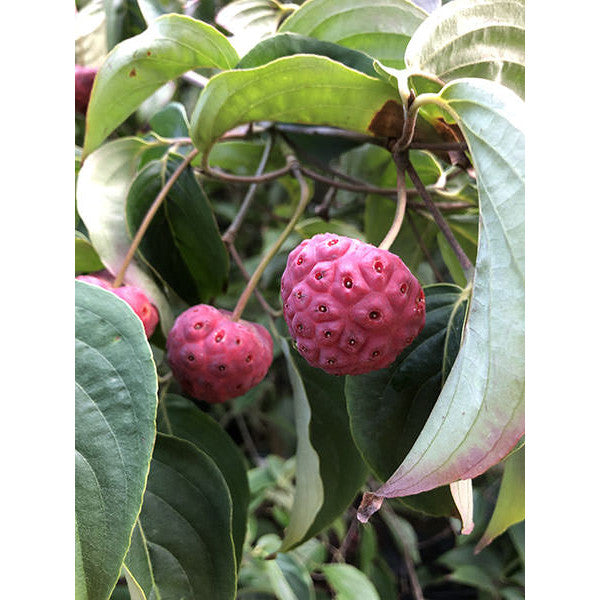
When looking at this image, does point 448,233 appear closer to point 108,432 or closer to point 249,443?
point 108,432

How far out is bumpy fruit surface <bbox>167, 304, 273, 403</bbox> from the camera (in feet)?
1.62

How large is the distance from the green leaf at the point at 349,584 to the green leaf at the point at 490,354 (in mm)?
629

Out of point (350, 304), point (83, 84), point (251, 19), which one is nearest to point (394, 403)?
point (350, 304)

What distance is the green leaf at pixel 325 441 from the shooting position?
51 centimetres

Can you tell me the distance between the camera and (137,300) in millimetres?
495

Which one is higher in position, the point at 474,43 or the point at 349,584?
the point at 474,43

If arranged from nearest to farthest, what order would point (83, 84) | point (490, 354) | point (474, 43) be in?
point (490, 354), point (474, 43), point (83, 84)

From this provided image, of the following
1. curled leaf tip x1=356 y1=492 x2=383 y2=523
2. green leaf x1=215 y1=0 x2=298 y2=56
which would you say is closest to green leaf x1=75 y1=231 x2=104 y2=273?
green leaf x1=215 y1=0 x2=298 y2=56

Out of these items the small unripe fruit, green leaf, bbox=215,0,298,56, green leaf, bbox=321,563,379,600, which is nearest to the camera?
green leaf, bbox=215,0,298,56

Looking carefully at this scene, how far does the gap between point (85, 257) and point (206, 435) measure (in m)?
0.18

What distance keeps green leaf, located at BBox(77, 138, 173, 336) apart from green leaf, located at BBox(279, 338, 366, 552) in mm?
123

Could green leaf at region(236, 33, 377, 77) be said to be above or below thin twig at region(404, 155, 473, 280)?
above

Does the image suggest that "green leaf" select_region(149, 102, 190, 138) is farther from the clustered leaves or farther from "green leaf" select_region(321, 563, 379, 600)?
"green leaf" select_region(321, 563, 379, 600)

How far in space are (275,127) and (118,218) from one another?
161mm
